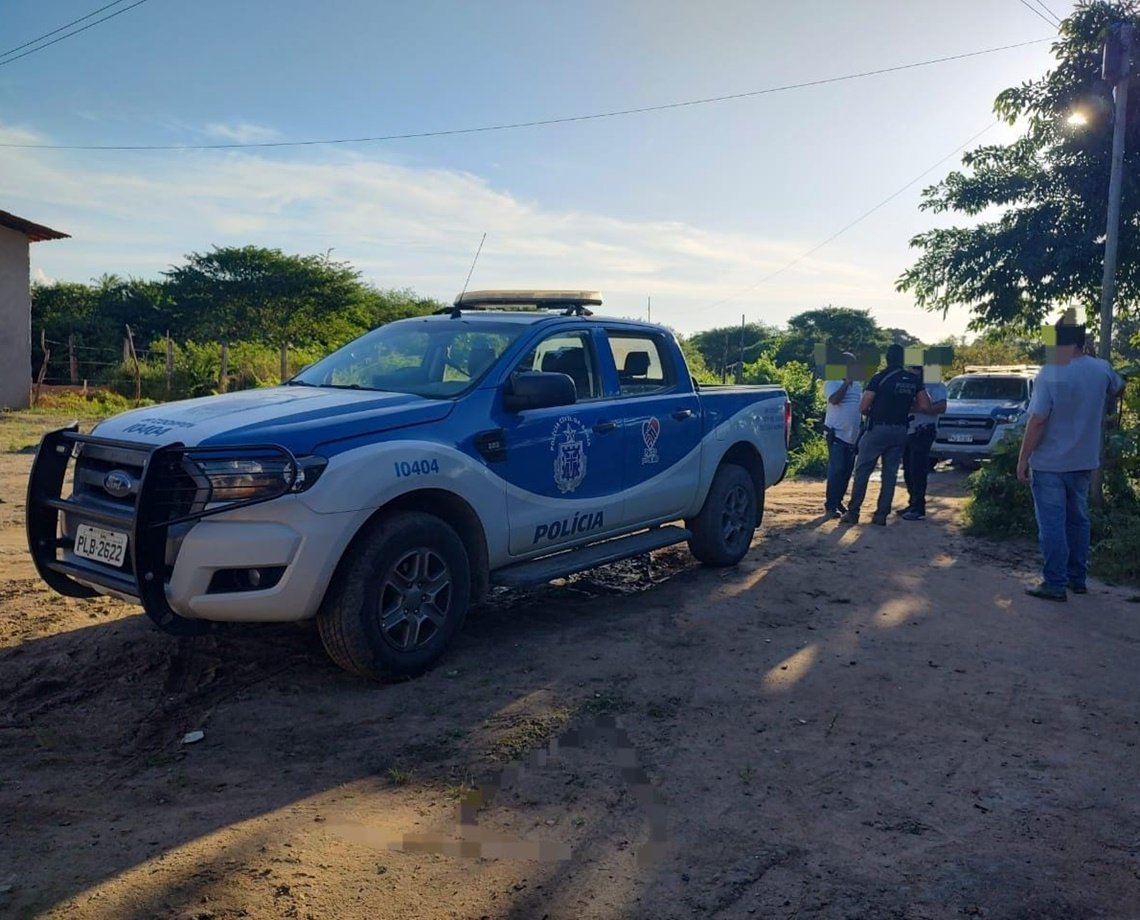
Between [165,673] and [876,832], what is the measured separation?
336 cm

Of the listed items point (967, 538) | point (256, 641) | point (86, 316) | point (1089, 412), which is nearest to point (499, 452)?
point (256, 641)

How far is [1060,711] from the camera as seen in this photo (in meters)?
4.54

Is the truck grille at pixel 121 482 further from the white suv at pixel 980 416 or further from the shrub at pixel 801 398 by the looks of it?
the shrub at pixel 801 398

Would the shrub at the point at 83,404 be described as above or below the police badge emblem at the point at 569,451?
below

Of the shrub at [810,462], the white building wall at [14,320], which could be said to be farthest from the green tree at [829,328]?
the white building wall at [14,320]

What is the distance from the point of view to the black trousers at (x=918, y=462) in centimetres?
1019

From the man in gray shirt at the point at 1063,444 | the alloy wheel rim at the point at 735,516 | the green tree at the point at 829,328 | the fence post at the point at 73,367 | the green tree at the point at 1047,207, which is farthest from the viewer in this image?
the green tree at the point at 829,328

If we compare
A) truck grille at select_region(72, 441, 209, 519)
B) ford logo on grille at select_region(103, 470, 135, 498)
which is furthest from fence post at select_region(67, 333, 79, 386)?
ford logo on grille at select_region(103, 470, 135, 498)

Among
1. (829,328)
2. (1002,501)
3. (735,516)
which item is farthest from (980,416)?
(829,328)

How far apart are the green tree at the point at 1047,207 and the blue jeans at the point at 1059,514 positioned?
9710 mm

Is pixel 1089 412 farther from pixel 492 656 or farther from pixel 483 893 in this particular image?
pixel 483 893

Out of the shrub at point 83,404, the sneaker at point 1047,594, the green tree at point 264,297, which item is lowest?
the sneaker at point 1047,594

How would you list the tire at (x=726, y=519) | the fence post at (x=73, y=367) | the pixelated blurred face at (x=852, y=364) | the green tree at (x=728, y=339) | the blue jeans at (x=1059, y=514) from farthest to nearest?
the green tree at (x=728, y=339)
the fence post at (x=73, y=367)
the pixelated blurred face at (x=852, y=364)
the tire at (x=726, y=519)
the blue jeans at (x=1059, y=514)

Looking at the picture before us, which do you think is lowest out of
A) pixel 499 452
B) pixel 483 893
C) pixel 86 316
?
pixel 483 893
